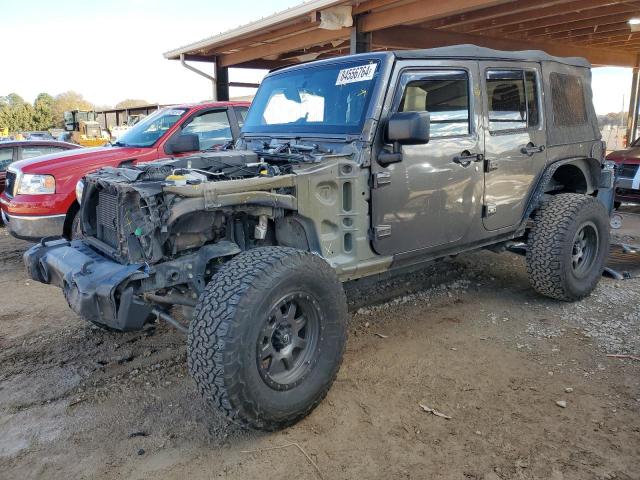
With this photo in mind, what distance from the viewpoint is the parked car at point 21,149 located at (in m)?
9.04

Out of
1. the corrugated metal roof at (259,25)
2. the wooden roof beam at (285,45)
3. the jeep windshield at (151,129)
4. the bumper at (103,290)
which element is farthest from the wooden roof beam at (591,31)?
the bumper at (103,290)

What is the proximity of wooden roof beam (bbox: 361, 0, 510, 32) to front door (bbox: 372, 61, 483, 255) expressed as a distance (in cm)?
435

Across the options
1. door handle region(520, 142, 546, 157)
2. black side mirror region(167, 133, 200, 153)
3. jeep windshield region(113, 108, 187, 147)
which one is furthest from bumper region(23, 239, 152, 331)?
jeep windshield region(113, 108, 187, 147)

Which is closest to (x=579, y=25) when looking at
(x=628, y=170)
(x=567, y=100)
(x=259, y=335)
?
(x=628, y=170)

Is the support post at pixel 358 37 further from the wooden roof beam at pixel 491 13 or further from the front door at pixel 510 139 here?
the front door at pixel 510 139

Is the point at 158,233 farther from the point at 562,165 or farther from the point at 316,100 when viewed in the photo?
the point at 562,165

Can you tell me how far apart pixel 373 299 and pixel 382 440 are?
2231mm

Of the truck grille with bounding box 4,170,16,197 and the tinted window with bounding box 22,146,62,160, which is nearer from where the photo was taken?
the truck grille with bounding box 4,170,16,197

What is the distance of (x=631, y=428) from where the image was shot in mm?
2926

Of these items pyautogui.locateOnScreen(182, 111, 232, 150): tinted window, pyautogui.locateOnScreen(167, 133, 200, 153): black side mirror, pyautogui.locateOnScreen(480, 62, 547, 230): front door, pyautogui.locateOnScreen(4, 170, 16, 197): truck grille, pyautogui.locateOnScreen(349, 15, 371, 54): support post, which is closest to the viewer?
pyautogui.locateOnScreen(480, 62, 547, 230): front door

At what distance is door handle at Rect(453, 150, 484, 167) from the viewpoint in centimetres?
394

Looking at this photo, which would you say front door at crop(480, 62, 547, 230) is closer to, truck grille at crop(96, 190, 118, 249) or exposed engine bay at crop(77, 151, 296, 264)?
exposed engine bay at crop(77, 151, 296, 264)

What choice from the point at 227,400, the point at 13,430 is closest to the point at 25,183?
the point at 13,430

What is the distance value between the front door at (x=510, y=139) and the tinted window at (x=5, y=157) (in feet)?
26.8
